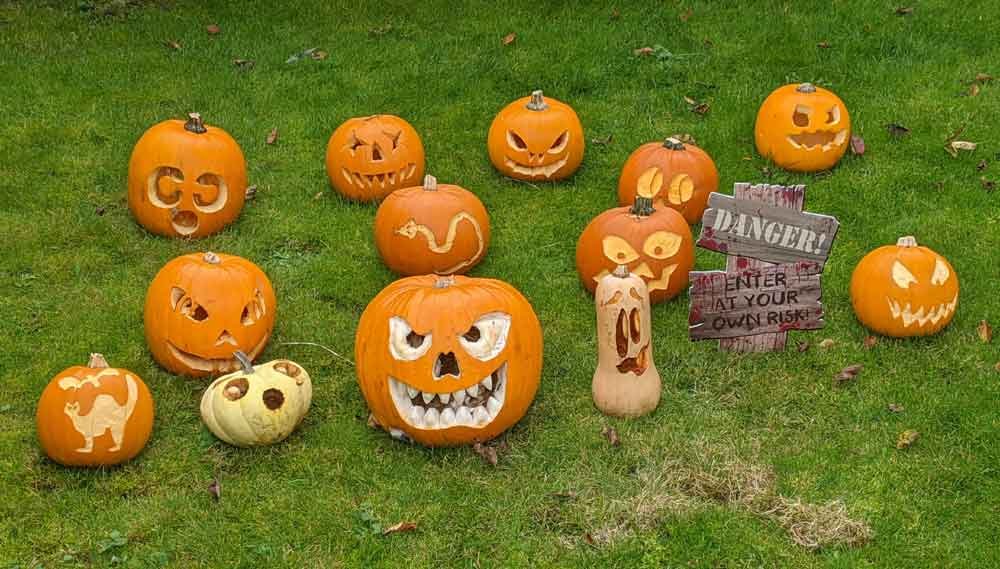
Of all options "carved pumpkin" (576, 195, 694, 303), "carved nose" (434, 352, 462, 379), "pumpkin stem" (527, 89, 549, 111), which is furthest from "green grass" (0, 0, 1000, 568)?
"pumpkin stem" (527, 89, 549, 111)

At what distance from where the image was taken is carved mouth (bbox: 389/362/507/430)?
5793mm

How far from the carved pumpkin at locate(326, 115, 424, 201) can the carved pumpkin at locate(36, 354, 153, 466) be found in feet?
9.75

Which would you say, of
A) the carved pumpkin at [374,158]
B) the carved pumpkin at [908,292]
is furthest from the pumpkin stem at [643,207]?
the carved pumpkin at [374,158]

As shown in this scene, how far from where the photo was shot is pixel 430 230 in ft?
24.2

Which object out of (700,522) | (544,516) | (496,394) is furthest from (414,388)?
(700,522)

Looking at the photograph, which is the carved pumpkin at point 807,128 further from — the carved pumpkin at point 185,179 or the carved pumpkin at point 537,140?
the carved pumpkin at point 185,179

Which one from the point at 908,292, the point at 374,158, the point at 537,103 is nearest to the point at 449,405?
the point at 908,292

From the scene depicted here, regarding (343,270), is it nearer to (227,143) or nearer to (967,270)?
(227,143)

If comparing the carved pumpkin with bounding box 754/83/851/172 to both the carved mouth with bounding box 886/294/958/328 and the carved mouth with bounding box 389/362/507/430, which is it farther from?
the carved mouth with bounding box 389/362/507/430

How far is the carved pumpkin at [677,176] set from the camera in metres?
7.92

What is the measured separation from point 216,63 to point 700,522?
23.4 feet

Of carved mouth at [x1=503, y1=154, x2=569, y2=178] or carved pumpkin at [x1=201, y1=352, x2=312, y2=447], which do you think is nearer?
carved pumpkin at [x1=201, y1=352, x2=312, y2=447]

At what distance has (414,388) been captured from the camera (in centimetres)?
575

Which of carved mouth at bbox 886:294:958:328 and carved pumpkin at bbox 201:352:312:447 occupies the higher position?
carved pumpkin at bbox 201:352:312:447
